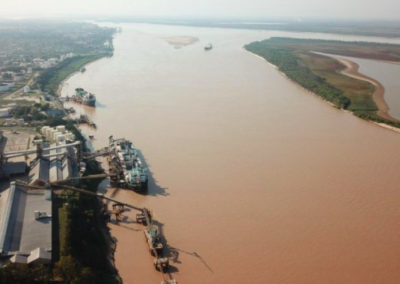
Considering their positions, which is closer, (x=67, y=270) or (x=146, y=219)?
(x=67, y=270)

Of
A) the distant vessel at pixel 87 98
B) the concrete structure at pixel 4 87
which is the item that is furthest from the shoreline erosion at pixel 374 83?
the concrete structure at pixel 4 87

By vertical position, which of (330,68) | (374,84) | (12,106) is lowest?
(12,106)

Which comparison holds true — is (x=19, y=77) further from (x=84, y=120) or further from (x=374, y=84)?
(x=374, y=84)

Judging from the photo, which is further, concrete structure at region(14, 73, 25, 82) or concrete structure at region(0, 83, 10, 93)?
concrete structure at region(14, 73, 25, 82)

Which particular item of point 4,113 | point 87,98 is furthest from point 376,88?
point 4,113

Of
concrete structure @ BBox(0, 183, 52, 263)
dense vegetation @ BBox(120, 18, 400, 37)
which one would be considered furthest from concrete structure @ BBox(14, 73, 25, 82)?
dense vegetation @ BBox(120, 18, 400, 37)

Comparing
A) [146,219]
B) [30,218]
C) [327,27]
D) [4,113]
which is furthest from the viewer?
[327,27]

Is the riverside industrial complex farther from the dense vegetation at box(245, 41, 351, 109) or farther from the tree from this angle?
the dense vegetation at box(245, 41, 351, 109)

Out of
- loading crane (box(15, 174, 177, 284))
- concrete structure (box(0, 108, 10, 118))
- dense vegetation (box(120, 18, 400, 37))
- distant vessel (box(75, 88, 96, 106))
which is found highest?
dense vegetation (box(120, 18, 400, 37))
